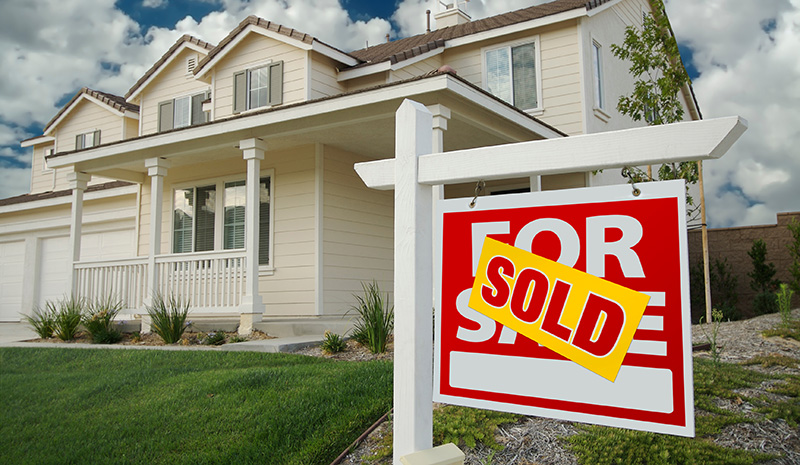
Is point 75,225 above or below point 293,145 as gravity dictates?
below

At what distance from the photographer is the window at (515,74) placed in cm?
1160

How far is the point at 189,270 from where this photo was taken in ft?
30.9

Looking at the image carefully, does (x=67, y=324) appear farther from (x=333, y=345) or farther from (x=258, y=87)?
(x=258, y=87)

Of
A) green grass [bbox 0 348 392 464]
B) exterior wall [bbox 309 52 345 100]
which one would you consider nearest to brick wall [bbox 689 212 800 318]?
exterior wall [bbox 309 52 345 100]

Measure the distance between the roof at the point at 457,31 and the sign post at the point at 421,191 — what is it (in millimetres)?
9054

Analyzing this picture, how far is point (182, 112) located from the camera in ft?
46.3

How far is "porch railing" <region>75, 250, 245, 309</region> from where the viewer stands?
8.96 meters

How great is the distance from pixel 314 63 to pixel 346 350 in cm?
623

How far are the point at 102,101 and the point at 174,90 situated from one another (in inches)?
145

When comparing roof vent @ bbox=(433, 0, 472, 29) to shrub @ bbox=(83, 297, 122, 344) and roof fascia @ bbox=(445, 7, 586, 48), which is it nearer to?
roof fascia @ bbox=(445, 7, 586, 48)

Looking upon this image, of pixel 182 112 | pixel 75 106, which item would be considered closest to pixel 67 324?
pixel 182 112

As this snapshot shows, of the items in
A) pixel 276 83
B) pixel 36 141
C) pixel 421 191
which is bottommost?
pixel 421 191

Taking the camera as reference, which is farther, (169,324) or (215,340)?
(169,324)

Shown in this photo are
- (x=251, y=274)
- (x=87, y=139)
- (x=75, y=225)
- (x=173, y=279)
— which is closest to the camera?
(x=251, y=274)
